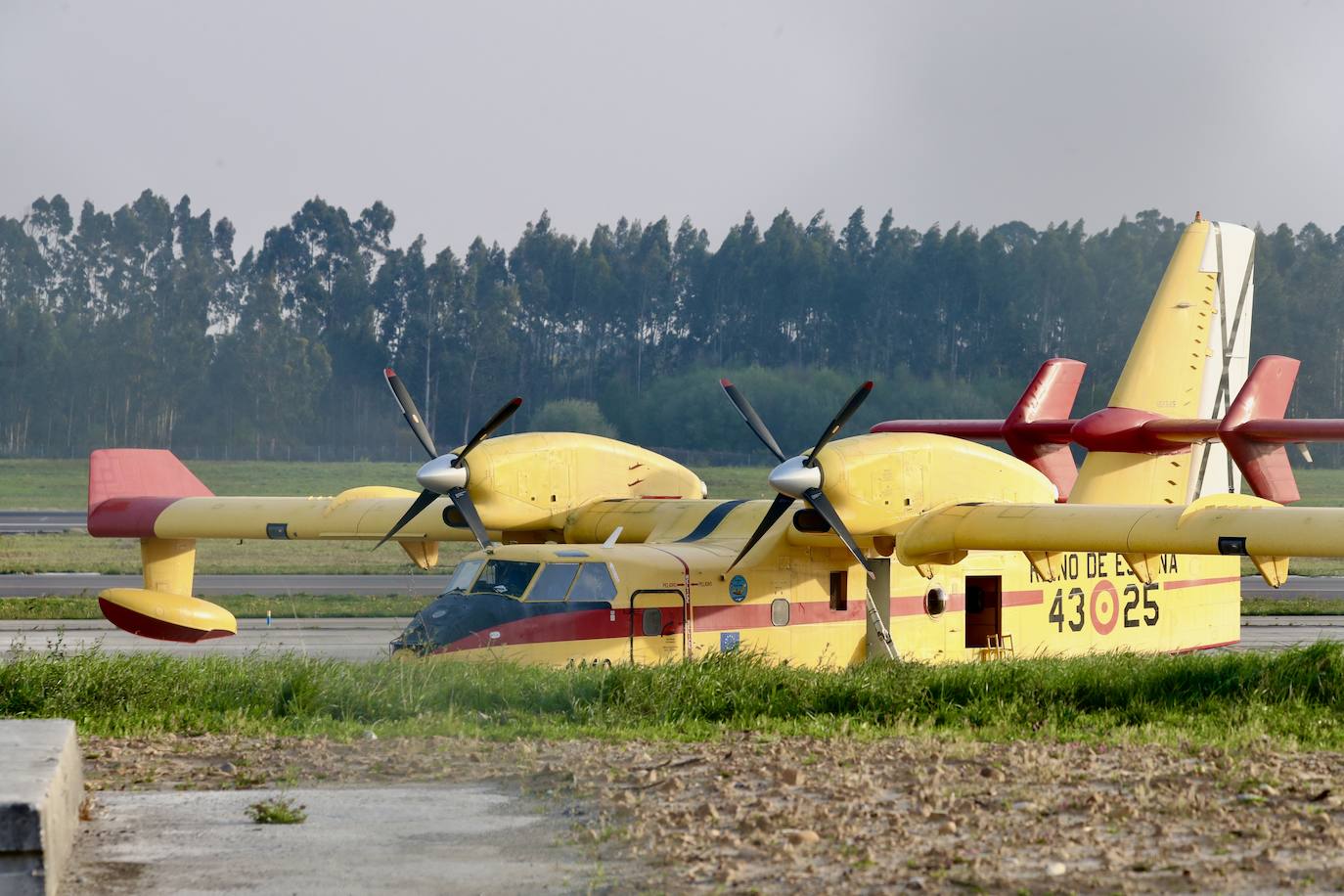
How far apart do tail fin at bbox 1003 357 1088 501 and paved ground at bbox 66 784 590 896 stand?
1518 cm

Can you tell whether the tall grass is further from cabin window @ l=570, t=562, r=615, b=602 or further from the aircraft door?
the aircraft door

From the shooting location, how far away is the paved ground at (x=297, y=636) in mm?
23062

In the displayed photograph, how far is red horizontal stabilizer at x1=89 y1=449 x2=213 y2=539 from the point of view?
74.3ft

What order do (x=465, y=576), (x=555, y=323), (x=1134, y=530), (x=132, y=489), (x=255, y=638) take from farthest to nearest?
(x=555, y=323)
(x=255, y=638)
(x=132, y=489)
(x=465, y=576)
(x=1134, y=530)

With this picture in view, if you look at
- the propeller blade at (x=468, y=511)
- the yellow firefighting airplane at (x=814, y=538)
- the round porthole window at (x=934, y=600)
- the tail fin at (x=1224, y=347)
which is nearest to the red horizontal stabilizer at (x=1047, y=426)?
the yellow firefighting airplane at (x=814, y=538)

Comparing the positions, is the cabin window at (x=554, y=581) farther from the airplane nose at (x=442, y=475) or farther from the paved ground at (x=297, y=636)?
the paved ground at (x=297, y=636)

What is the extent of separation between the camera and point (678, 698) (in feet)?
41.0

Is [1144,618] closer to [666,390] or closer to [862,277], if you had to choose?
[666,390]

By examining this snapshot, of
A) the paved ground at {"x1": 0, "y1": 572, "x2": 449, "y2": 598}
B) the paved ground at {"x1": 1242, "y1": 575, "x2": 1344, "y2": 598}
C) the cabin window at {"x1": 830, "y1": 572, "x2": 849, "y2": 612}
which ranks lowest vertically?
the paved ground at {"x1": 1242, "y1": 575, "x2": 1344, "y2": 598}

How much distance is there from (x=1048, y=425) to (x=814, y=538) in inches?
248

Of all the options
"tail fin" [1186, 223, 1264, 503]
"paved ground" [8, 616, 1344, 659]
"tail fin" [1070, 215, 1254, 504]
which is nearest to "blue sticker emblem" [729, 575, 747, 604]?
"tail fin" [1070, 215, 1254, 504]

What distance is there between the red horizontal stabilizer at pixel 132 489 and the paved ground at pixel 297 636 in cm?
181

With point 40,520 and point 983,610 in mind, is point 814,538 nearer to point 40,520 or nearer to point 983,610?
point 983,610

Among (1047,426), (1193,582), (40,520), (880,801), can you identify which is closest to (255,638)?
(1047,426)
